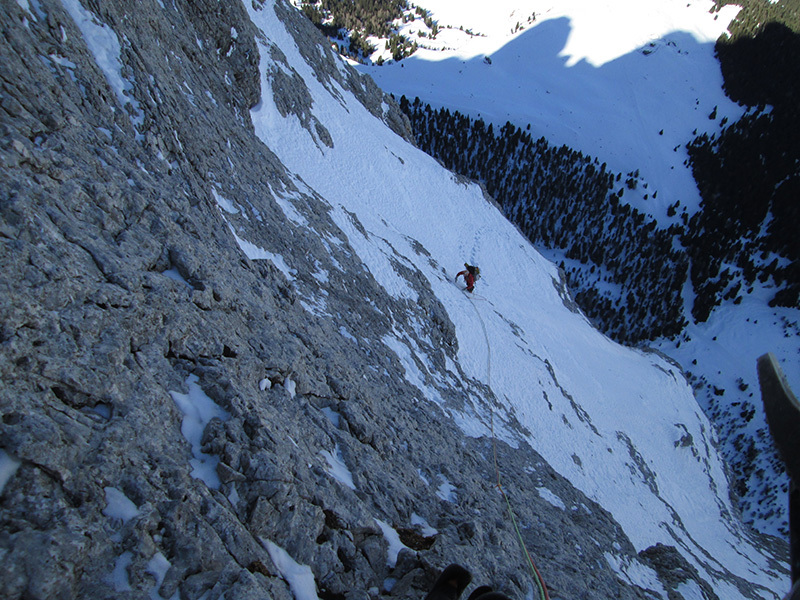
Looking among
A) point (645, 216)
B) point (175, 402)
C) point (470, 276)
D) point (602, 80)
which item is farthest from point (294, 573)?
point (602, 80)

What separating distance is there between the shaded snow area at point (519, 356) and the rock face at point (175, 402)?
3.40ft

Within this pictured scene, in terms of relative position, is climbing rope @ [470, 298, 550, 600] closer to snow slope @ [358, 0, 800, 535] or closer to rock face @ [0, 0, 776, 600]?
rock face @ [0, 0, 776, 600]

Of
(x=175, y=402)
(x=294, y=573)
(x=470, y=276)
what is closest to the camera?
(x=294, y=573)

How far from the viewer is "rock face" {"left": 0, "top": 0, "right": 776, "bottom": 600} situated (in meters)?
3.97

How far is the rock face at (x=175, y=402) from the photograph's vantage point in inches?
156

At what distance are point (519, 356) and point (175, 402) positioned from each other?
57.0 feet

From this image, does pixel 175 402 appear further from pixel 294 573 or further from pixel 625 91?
pixel 625 91

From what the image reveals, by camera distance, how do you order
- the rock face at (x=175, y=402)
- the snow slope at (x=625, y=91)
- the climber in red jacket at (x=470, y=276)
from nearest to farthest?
the rock face at (x=175, y=402)
the climber in red jacket at (x=470, y=276)
the snow slope at (x=625, y=91)

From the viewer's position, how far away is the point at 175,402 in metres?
5.41

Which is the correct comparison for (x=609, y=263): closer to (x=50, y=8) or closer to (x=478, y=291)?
(x=478, y=291)

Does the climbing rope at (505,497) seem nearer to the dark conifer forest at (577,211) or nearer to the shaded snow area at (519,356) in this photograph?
the shaded snow area at (519,356)

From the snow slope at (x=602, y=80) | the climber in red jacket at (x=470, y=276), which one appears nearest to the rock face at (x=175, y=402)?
the climber in red jacket at (x=470, y=276)

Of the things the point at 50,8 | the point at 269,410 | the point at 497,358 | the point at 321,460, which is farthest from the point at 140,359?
the point at 497,358

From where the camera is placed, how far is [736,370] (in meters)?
70.4
